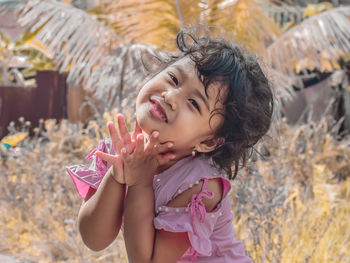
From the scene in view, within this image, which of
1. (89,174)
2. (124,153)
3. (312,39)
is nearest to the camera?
(124,153)

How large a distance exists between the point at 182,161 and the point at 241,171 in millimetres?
1700

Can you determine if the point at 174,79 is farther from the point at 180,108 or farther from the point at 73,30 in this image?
the point at 73,30

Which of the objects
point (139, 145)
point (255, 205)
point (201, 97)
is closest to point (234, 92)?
point (201, 97)

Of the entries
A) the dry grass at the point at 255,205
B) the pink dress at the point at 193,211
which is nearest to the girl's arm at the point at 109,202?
the pink dress at the point at 193,211

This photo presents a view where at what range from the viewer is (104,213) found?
4.29 feet

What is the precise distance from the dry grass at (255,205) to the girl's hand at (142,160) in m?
0.66

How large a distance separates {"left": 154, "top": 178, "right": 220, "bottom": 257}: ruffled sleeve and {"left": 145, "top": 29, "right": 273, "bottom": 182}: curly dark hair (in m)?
0.23

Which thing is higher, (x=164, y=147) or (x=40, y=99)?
(x=164, y=147)

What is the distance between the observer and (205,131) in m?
1.38

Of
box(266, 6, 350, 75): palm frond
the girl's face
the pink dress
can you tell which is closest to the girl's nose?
the girl's face

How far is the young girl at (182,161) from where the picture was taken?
127 centimetres

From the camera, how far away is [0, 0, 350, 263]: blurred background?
3.22 m

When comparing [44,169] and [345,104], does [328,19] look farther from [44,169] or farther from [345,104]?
[44,169]

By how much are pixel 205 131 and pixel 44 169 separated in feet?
12.4
